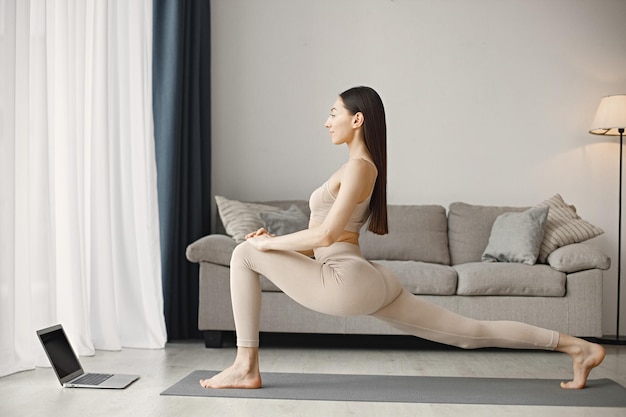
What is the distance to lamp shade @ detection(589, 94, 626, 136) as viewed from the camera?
16.4 feet

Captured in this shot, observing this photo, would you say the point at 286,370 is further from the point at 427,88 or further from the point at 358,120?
the point at 427,88

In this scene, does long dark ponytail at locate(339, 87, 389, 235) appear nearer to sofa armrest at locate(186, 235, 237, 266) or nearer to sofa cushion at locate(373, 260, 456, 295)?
sofa cushion at locate(373, 260, 456, 295)

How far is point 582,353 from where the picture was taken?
3053 mm

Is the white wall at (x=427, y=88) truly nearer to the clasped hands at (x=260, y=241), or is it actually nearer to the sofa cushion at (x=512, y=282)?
the sofa cushion at (x=512, y=282)

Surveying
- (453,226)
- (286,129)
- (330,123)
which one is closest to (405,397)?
(330,123)

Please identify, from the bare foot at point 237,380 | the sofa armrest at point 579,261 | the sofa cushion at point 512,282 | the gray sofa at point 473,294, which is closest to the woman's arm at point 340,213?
the bare foot at point 237,380

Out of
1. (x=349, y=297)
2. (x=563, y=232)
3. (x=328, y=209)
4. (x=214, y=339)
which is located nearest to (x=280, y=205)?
(x=214, y=339)

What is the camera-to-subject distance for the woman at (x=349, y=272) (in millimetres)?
2844

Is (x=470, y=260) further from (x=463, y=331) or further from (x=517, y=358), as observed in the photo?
(x=463, y=331)

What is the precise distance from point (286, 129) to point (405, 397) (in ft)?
9.44

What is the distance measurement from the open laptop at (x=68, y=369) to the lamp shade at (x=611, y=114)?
11.3ft

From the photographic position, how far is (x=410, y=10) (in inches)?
214

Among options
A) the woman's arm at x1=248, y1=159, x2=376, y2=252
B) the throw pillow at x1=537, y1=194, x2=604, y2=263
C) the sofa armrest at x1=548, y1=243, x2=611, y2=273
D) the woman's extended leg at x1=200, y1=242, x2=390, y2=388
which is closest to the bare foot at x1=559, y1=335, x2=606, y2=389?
the woman's extended leg at x1=200, y1=242, x2=390, y2=388

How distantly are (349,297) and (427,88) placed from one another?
2970mm
